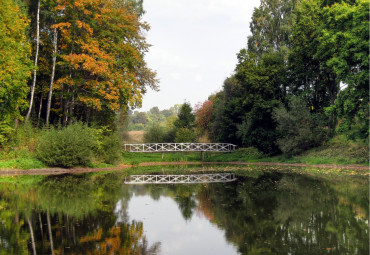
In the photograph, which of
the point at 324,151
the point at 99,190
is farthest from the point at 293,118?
the point at 99,190

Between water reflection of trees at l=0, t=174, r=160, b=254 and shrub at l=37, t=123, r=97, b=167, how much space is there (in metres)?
11.5

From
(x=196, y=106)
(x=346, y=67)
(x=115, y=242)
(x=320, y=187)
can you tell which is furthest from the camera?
(x=196, y=106)

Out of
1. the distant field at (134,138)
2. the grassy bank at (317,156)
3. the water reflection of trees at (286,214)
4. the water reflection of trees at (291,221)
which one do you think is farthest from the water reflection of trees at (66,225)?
the distant field at (134,138)

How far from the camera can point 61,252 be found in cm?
702

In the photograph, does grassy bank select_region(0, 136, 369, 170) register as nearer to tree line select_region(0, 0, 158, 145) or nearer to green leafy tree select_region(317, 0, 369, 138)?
tree line select_region(0, 0, 158, 145)

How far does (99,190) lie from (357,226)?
11.1 meters

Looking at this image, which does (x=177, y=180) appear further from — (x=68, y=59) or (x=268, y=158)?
(x=268, y=158)

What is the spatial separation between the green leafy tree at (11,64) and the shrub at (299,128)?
22520 mm

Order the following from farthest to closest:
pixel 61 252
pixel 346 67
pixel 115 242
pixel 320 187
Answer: pixel 346 67 → pixel 320 187 → pixel 115 242 → pixel 61 252

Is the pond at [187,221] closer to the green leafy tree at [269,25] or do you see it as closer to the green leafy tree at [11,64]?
the green leafy tree at [11,64]

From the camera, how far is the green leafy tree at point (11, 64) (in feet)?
80.9

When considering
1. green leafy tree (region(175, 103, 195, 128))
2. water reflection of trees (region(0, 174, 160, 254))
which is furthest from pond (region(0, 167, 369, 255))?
green leafy tree (region(175, 103, 195, 128))

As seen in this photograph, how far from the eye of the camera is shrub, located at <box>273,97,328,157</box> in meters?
34.4

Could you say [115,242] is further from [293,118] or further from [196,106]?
[196,106]
